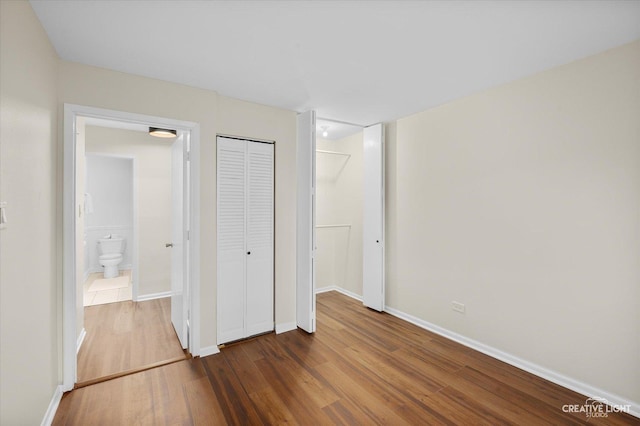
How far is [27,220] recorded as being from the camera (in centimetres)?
165

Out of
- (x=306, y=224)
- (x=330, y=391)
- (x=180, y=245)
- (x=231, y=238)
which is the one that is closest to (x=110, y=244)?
(x=180, y=245)

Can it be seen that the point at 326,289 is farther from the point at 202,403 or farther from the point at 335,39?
the point at 335,39

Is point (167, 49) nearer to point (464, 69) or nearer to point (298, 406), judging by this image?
point (464, 69)

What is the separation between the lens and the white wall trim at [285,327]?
131 inches

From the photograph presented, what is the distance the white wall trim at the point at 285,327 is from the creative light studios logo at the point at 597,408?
2.46m

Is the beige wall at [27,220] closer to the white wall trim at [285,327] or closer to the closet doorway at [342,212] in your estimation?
the white wall trim at [285,327]

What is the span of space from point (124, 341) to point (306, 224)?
2.28m

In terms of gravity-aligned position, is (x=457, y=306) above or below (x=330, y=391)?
above

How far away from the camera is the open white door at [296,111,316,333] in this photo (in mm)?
3281

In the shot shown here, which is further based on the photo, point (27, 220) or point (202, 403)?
point (202, 403)

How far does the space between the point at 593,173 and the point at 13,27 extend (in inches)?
146

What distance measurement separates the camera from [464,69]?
7.95 feet

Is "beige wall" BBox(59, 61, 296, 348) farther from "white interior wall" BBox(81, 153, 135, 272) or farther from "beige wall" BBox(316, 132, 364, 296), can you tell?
"white interior wall" BBox(81, 153, 135, 272)

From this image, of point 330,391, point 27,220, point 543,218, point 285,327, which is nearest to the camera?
point 27,220
